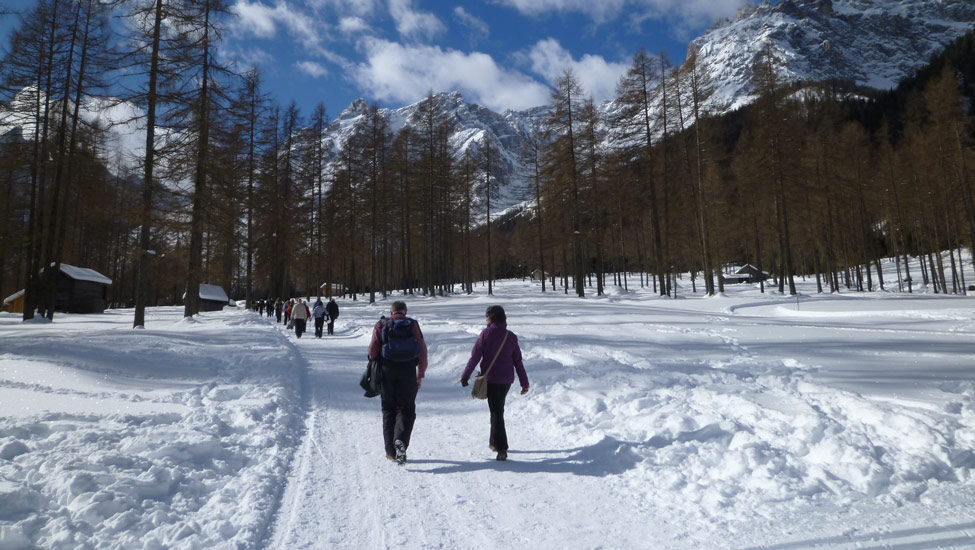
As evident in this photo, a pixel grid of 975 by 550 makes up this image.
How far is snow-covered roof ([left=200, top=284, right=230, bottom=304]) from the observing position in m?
49.6

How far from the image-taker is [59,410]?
5.79 metres

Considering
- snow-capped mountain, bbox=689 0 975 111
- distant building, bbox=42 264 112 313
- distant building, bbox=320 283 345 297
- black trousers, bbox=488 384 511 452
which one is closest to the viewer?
black trousers, bbox=488 384 511 452

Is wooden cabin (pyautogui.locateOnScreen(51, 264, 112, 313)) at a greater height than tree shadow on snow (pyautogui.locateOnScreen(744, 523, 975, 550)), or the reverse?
wooden cabin (pyautogui.locateOnScreen(51, 264, 112, 313))

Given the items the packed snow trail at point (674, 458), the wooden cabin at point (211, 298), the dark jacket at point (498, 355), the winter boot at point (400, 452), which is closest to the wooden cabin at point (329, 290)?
the wooden cabin at point (211, 298)

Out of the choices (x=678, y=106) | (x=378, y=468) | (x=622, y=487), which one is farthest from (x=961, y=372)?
(x=678, y=106)

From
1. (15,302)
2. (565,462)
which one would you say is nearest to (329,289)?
(15,302)

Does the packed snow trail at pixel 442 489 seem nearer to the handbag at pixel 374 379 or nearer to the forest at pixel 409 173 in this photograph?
the handbag at pixel 374 379

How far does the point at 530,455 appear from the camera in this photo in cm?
537

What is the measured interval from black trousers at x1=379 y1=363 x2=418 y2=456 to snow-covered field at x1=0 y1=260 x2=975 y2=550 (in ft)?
1.09

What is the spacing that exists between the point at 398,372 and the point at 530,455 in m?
1.81

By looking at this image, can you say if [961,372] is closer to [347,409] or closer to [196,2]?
[347,409]

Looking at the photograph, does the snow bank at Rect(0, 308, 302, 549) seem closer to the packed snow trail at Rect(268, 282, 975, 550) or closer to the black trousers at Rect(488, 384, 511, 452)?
the packed snow trail at Rect(268, 282, 975, 550)

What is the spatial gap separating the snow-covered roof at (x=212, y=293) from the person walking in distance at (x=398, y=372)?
5201 centimetres

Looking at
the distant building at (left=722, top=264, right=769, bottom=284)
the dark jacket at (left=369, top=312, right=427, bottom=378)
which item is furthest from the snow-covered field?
the distant building at (left=722, top=264, right=769, bottom=284)
